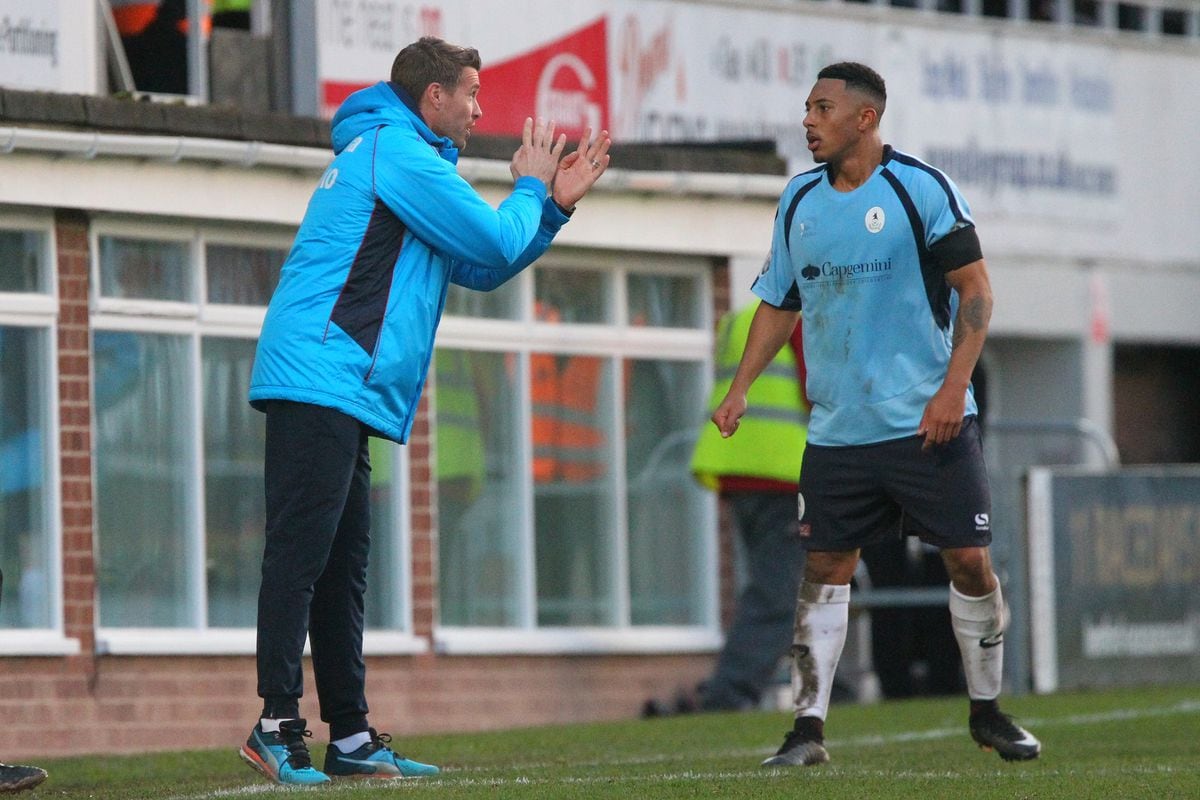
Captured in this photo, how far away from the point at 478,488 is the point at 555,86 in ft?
8.55

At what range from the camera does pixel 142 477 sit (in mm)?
12789

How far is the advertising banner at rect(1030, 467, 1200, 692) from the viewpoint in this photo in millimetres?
14812

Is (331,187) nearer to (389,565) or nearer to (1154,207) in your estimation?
(389,565)

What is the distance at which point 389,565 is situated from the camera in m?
13.8

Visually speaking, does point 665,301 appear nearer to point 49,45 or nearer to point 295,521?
point 49,45

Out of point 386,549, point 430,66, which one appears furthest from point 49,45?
point 430,66

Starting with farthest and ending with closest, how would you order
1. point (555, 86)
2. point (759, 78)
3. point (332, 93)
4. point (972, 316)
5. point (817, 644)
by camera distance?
point (759, 78) < point (555, 86) < point (332, 93) < point (817, 644) < point (972, 316)

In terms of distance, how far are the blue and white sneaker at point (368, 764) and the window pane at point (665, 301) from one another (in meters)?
7.60

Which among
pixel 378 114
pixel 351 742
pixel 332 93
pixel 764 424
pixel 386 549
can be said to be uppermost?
pixel 332 93

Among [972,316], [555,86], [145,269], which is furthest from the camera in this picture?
[555,86]

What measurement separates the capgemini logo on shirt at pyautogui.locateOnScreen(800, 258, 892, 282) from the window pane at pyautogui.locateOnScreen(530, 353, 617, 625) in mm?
6765

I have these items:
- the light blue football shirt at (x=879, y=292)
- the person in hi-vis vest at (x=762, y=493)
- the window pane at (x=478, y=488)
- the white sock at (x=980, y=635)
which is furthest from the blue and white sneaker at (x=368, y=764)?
the window pane at (x=478, y=488)

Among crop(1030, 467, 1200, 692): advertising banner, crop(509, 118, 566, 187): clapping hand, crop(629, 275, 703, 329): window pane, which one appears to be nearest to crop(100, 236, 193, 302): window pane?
crop(629, 275, 703, 329): window pane

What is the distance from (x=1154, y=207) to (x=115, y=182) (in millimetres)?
10014
